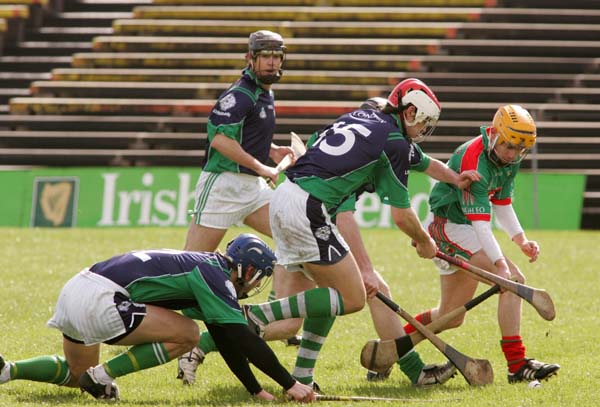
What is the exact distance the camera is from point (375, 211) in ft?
51.4

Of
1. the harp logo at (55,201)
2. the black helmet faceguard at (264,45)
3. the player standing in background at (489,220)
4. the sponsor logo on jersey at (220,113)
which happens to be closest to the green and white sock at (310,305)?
the player standing in background at (489,220)

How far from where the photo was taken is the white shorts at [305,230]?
613 centimetres

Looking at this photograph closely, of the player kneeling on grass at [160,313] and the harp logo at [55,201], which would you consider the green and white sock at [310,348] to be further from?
the harp logo at [55,201]

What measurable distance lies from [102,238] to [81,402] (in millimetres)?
8315

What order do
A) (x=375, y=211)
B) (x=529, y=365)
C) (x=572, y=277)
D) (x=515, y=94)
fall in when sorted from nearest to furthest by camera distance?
(x=529, y=365), (x=572, y=277), (x=375, y=211), (x=515, y=94)

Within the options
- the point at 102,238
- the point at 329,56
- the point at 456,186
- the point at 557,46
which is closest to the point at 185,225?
the point at 102,238

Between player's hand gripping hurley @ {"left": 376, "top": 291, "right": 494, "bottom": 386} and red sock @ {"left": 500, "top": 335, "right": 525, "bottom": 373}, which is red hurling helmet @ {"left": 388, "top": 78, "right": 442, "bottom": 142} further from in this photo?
red sock @ {"left": 500, "top": 335, "right": 525, "bottom": 373}

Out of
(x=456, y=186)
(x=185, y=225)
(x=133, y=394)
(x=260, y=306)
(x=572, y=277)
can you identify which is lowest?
(x=185, y=225)

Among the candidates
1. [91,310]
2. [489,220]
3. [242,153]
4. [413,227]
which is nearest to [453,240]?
[489,220]

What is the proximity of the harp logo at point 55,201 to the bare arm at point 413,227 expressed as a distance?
10132 millimetres

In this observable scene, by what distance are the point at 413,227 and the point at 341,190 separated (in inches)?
16.2

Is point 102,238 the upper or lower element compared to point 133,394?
lower

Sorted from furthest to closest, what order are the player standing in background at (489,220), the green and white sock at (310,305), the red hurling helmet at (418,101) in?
the player standing in background at (489,220), the red hurling helmet at (418,101), the green and white sock at (310,305)

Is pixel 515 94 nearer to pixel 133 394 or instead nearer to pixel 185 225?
pixel 185 225
